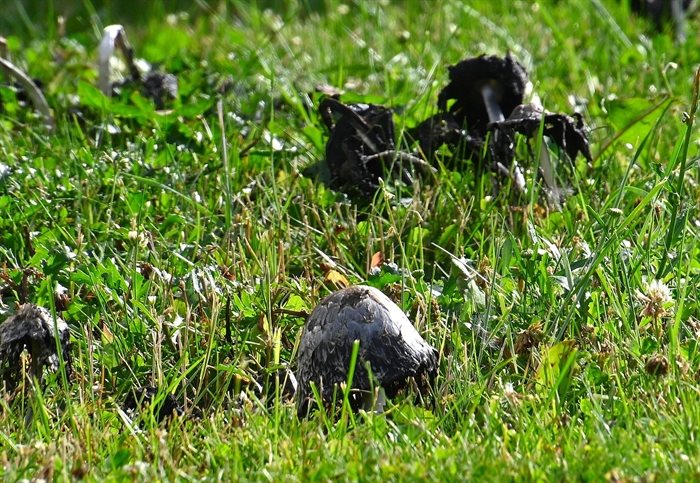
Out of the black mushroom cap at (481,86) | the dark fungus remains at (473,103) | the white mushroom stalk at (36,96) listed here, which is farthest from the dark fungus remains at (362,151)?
the white mushroom stalk at (36,96)

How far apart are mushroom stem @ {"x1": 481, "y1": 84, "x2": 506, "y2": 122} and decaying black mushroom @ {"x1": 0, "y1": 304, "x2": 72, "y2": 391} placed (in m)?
1.55

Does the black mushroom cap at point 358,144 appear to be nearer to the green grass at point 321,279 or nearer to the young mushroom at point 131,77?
the green grass at point 321,279

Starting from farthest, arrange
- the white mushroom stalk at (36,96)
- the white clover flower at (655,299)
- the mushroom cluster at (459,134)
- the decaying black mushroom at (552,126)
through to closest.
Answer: the white mushroom stalk at (36,96)
the mushroom cluster at (459,134)
the decaying black mushroom at (552,126)
the white clover flower at (655,299)

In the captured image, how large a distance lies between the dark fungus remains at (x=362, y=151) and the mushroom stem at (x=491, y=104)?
25 centimetres

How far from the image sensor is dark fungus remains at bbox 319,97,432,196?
343cm

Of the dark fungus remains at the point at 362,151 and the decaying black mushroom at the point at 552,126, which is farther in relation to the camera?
the dark fungus remains at the point at 362,151

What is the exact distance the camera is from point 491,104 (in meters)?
3.45

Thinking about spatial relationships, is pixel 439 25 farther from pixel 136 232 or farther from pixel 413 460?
pixel 413 460

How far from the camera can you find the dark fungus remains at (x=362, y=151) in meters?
3.43

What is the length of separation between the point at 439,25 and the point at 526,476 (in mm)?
3592

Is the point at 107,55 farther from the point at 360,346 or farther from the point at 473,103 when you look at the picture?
the point at 360,346

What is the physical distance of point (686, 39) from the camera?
16.1 feet

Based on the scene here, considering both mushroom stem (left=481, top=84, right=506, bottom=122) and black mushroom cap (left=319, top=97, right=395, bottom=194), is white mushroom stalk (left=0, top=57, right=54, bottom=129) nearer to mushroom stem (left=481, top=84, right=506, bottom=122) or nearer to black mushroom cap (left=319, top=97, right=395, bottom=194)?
black mushroom cap (left=319, top=97, right=395, bottom=194)

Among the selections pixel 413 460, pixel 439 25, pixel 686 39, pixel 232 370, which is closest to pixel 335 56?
pixel 439 25
